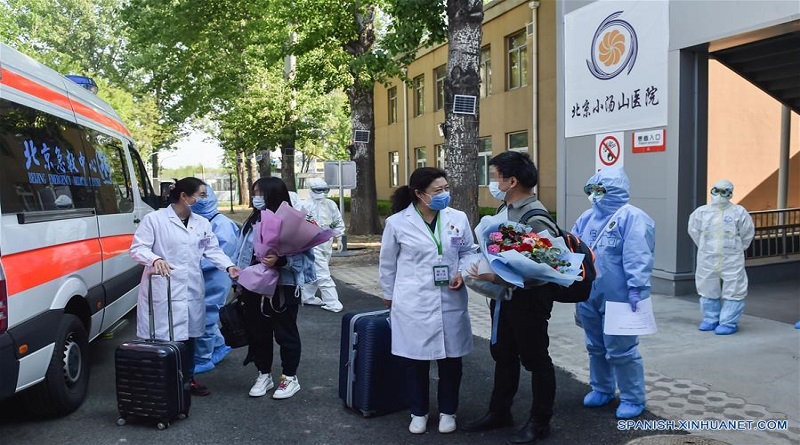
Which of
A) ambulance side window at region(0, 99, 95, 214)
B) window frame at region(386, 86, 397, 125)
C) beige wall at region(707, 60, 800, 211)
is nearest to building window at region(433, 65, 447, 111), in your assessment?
window frame at region(386, 86, 397, 125)

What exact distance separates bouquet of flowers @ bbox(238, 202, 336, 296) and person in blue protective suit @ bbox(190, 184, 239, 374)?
1252mm

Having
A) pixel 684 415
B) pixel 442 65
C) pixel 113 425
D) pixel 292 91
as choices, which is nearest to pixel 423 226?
pixel 684 415

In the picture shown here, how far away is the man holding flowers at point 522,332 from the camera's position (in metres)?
3.89

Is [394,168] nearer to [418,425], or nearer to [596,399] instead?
[596,399]

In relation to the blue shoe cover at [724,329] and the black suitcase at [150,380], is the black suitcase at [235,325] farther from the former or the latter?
the blue shoe cover at [724,329]

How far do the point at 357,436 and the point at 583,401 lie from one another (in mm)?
1734

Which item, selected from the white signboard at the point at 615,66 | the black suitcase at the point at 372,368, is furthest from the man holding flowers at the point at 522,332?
the white signboard at the point at 615,66

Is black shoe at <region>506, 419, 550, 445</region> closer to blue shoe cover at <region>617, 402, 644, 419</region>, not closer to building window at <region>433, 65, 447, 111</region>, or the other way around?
blue shoe cover at <region>617, 402, 644, 419</region>

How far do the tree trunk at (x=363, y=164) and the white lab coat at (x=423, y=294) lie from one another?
512 inches

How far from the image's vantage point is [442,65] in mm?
24188

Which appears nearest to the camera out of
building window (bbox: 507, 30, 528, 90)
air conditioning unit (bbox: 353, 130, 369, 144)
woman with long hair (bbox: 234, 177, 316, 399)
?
woman with long hair (bbox: 234, 177, 316, 399)

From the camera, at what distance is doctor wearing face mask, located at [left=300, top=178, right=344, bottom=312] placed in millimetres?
8711

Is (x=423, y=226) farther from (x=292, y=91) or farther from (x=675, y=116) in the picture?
(x=292, y=91)

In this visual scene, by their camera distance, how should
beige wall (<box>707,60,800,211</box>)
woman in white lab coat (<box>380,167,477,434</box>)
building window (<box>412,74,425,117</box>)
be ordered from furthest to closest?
building window (<box>412,74,425,117</box>)
beige wall (<box>707,60,800,211</box>)
woman in white lab coat (<box>380,167,477,434</box>)
